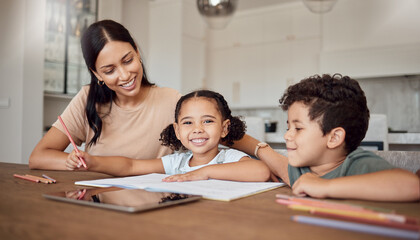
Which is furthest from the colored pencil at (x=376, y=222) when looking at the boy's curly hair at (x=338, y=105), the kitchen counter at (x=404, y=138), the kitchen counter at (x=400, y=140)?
the kitchen counter at (x=404, y=138)

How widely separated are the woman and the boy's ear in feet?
1.39

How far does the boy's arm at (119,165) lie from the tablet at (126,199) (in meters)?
0.35

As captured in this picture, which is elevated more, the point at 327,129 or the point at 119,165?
the point at 327,129

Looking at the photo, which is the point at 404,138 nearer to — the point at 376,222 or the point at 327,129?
the point at 327,129

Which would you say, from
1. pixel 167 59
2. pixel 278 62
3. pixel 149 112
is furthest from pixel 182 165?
pixel 278 62

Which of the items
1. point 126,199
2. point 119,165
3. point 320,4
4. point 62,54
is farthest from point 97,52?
point 62,54

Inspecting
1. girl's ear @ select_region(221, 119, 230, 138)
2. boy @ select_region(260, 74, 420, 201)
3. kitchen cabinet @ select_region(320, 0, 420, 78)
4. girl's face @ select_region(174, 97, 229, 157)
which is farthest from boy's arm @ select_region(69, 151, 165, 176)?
kitchen cabinet @ select_region(320, 0, 420, 78)

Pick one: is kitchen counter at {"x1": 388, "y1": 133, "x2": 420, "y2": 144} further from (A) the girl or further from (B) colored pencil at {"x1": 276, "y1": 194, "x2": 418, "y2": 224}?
(B) colored pencil at {"x1": 276, "y1": 194, "x2": 418, "y2": 224}

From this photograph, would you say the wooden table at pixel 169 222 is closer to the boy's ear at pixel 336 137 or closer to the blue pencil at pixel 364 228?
the blue pencil at pixel 364 228

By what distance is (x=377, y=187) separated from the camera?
26.3 inches

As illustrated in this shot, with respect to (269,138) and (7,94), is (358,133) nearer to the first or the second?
(269,138)

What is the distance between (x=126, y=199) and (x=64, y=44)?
3.69 m

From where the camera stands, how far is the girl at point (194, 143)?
1.15 m

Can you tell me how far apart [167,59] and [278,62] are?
1717 millimetres
